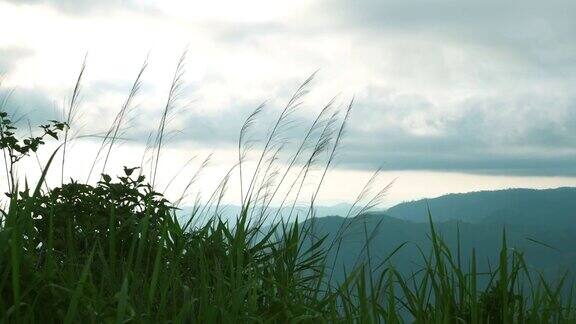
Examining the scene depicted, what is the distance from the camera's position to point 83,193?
3.95 metres

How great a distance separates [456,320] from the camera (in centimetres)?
342

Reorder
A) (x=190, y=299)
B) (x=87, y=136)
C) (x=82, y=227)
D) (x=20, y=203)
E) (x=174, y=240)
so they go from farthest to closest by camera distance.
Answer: (x=87, y=136), (x=174, y=240), (x=82, y=227), (x=20, y=203), (x=190, y=299)

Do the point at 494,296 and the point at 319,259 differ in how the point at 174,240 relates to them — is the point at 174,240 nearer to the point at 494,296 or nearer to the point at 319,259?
the point at 319,259

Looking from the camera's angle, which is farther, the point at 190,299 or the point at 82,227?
the point at 82,227

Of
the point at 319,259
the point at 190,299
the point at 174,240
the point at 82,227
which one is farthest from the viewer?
the point at 319,259

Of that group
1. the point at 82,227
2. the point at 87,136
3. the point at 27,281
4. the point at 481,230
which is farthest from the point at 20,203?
the point at 481,230

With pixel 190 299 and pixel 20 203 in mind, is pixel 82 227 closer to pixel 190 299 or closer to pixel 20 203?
pixel 20 203

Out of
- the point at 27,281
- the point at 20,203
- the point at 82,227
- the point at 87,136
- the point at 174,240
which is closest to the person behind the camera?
the point at 27,281

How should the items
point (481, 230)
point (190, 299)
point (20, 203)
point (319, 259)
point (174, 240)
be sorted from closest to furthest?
point (190, 299)
point (20, 203)
point (174, 240)
point (319, 259)
point (481, 230)

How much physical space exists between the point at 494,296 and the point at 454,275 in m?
0.24

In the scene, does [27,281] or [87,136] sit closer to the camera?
[27,281]

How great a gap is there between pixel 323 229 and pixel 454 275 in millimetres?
1711

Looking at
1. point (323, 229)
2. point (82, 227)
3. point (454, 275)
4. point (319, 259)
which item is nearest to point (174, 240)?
point (82, 227)

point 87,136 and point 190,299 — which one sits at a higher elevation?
point 87,136
